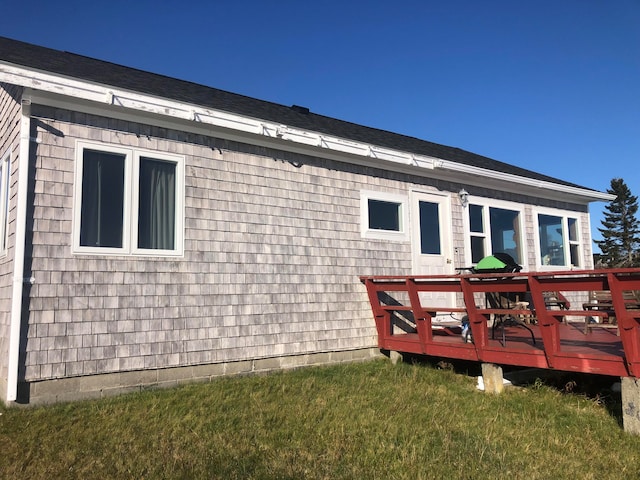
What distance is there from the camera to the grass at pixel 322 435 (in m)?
3.28

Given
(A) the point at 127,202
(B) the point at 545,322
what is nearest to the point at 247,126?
(A) the point at 127,202

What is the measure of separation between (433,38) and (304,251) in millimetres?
8341

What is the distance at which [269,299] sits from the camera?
6.34m

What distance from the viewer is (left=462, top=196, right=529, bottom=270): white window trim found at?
8602mm

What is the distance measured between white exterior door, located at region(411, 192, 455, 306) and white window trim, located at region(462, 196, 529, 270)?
41 cm

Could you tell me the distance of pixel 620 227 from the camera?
4872cm

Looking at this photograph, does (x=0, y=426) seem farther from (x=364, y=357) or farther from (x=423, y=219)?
(x=423, y=219)

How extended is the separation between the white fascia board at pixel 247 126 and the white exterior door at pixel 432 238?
0.48 meters

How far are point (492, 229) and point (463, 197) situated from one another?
1005 millimetres

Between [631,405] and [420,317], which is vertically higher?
[420,317]

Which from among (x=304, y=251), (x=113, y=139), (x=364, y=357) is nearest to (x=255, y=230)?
(x=304, y=251)

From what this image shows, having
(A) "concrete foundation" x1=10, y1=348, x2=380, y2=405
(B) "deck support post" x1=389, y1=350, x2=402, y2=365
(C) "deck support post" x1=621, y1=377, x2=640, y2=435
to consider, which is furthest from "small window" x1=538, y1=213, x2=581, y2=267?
(C) "deck support post" x1=621, y1=377, x2=640, y2=435

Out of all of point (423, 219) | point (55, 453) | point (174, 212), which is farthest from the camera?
point (423, 219)

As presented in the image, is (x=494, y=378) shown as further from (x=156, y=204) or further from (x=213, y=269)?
(x=156, y=204)
